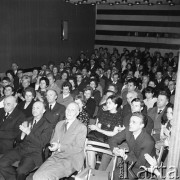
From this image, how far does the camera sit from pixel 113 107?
394 centimetres

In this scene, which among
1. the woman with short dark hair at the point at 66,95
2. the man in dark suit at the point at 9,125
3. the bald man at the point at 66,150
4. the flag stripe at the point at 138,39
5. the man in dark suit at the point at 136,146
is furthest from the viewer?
the flag stripe at the point at 138,39

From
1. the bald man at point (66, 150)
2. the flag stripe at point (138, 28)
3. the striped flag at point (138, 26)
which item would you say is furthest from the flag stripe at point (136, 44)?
the bald man at point (66, 150)

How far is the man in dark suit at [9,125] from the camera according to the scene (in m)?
3.65

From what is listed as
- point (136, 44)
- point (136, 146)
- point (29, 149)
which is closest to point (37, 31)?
point (136, 44)

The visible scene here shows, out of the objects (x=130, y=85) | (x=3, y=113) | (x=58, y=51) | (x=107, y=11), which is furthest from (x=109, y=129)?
(x=107, y=11)

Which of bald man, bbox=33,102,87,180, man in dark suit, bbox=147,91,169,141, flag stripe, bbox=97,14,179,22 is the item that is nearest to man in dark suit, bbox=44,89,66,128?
bald man, bbox=33,102,87,180

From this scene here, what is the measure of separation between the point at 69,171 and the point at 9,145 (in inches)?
42.4

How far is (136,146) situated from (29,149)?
133cm

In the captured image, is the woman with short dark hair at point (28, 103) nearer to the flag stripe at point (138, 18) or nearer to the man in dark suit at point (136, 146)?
the man in dark suit at point (136, 146)

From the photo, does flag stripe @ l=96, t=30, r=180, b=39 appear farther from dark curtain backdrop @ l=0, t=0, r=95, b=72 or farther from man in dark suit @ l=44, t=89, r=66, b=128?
man in dark suit @ l=44, t=89, r=66, b=128

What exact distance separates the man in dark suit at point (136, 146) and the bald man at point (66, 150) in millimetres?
388

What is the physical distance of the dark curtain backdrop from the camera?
852 cm

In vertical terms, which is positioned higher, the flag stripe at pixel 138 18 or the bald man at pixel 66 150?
the flag stripe at pixel 138 18

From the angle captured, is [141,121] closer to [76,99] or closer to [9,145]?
[76,99]
